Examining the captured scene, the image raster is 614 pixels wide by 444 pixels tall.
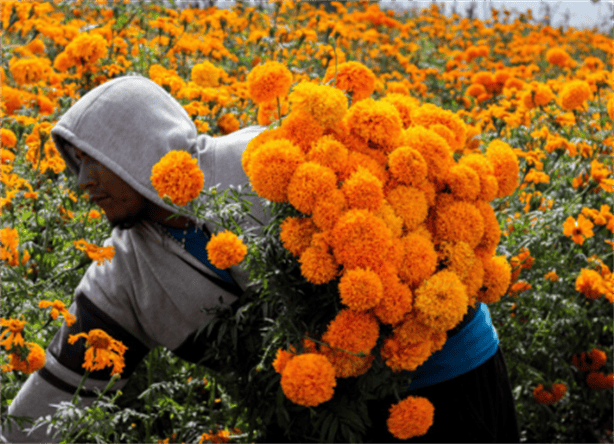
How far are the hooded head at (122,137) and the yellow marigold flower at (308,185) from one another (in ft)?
2.31

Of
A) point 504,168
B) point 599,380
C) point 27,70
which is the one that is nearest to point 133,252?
point 504,168

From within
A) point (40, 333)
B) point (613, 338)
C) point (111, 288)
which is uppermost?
point (111, 288)

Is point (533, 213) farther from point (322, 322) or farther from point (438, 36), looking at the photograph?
point (438, 36)

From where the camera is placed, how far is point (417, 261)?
1380mm

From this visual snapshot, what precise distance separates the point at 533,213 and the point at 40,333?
5.93ft

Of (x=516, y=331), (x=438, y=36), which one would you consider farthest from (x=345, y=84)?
(x=438, y=36)

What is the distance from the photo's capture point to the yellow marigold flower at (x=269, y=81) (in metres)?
1.53

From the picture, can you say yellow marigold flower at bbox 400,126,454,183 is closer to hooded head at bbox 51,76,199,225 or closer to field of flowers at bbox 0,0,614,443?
field of flowers at bbox 0,0,614,443

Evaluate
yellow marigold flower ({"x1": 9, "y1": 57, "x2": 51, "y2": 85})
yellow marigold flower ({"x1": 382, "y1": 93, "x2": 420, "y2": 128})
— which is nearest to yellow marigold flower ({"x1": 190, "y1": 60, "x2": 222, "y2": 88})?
yellow marigold flower ({"x1": 9, "y1": 57, "x2": 51, "y2": 85})

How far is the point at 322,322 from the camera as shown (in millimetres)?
1496

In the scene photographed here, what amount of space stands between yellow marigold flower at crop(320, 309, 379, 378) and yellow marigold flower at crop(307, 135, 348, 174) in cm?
31

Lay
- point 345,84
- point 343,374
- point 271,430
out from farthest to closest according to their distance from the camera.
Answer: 1. point 271,430
2. point 345,84
3. point 343,374

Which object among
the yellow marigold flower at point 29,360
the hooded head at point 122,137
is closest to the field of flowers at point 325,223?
the yellow marigold flower at point 29,360

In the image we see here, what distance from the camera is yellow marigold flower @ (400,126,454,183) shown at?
4.88 feet
